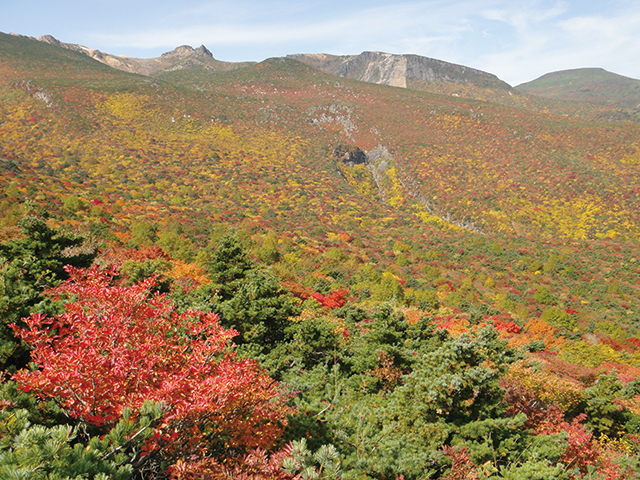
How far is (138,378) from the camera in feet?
12.4

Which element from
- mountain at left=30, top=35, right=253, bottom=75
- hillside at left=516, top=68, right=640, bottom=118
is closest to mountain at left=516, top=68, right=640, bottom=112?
hillside at left=516, top=68, right=640, bottom=118

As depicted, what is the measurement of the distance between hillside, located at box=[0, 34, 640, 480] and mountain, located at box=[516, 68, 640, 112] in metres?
49.5

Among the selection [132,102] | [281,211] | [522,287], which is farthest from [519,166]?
[132,102]

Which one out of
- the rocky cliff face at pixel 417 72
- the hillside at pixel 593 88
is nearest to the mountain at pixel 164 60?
the rocky cliff face at pixel 417 72

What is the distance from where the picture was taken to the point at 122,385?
3.68 m

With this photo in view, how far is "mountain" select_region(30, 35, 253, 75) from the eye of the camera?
142 metres

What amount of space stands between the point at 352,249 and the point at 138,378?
1262 inches

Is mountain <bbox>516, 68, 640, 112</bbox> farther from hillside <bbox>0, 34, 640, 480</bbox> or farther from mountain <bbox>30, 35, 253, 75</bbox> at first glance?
mountain <bbox>30, 35, 253, 75</bbox>

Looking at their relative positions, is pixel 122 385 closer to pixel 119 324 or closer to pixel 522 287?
pixel 119 324

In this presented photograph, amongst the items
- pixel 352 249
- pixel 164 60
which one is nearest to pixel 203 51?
pixel 164 60

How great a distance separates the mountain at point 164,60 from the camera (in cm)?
14150

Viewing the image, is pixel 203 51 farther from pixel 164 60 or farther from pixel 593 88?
pixel 593 88

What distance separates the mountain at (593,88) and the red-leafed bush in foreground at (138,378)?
163 metres

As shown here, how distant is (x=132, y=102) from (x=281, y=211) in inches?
1688
